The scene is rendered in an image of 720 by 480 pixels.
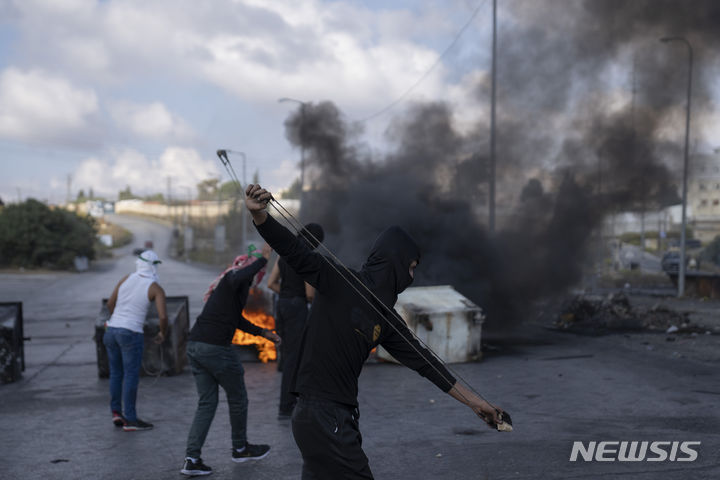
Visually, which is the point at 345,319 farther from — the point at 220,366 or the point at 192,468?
the point at 192,468

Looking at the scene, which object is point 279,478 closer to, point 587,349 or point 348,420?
point 348,420

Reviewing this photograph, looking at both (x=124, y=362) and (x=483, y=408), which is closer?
(x=483, y=408)

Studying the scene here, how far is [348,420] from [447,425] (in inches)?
136

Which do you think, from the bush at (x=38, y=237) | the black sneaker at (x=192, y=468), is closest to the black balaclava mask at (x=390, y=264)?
the black sneaker at (x=192, y=468)

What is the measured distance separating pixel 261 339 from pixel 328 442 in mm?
A: 6952

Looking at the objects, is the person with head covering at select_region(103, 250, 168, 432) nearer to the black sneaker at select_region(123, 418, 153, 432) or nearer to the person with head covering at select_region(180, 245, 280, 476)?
the black sneaker at select_region(123, 418, 153, 432)

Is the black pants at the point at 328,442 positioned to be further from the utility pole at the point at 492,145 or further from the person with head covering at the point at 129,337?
the utility pole at the point at 492,145

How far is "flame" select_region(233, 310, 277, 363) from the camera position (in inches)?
376

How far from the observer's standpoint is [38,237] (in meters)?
41.8

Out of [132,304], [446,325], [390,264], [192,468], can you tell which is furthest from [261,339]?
[390,264]

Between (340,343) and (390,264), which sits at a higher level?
(390,264)

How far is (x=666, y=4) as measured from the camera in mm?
17422

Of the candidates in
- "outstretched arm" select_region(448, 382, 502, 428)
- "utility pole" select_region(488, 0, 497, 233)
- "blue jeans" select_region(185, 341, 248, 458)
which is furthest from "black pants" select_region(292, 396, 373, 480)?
"utility pole" select_region(488, 0, 497, 233)

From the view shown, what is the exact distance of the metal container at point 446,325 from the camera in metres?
9.30
